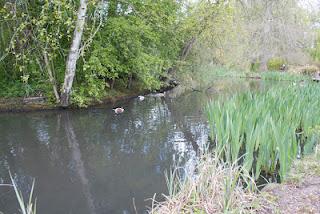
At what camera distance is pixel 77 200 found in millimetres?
3834

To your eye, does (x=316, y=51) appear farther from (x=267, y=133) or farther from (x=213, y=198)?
(x=213, y=198)

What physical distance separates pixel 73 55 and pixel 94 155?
432cm

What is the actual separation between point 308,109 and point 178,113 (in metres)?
4.91

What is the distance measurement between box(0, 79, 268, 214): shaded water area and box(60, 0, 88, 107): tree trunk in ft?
1.82

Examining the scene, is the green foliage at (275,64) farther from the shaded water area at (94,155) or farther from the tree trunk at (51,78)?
the tree trunk at (51,78)

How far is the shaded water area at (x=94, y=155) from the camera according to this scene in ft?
12.8

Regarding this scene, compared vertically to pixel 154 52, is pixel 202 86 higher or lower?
lower

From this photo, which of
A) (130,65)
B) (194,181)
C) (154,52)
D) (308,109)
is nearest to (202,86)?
(154,52)

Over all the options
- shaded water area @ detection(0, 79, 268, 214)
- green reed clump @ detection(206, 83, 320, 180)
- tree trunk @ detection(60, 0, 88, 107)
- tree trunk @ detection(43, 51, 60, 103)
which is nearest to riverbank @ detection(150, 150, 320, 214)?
green reed clump @ detection(206, 83, 320, 180)

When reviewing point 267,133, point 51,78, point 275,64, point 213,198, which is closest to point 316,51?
point 275,64

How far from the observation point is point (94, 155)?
5695 mm

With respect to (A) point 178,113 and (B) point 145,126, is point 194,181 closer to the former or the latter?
(B) point 145,126

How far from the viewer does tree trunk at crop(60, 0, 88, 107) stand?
8.66m

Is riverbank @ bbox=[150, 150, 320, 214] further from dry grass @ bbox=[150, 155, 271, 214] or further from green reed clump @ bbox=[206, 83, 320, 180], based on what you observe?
green reed clump @ bbox=[206, 83, 320, 180]
